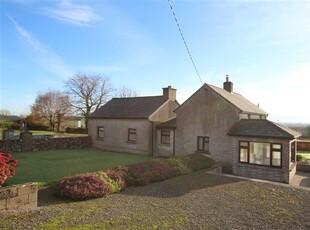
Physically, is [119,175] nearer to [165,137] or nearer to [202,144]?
[202,144]

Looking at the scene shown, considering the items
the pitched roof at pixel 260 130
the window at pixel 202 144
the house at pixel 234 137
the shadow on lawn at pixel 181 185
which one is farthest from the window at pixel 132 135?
the shadow on lawn at pixel 181 185

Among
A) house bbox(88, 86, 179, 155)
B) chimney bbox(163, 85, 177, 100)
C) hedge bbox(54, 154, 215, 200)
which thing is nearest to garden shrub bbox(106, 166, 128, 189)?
hedge bbox(54, 154, 215, 200)

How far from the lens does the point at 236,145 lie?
18234 mm

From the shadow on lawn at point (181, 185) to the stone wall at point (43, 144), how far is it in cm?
1785

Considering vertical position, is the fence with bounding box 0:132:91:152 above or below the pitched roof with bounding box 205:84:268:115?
below

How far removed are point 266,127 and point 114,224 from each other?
13.2m

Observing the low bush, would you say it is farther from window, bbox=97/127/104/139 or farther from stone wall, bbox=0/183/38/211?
stone wall, bbox=0/183/38/211

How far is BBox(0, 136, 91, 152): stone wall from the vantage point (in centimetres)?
2498

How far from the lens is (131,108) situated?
29.0m

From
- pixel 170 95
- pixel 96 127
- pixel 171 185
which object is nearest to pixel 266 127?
pixel 171 185

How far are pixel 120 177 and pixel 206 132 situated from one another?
34.7ft

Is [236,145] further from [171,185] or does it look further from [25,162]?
[25,162]

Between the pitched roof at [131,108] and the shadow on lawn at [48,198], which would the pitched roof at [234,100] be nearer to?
the pitched roof at [131,108]

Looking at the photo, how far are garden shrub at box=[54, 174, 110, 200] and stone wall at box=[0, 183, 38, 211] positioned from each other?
152 centimetres
